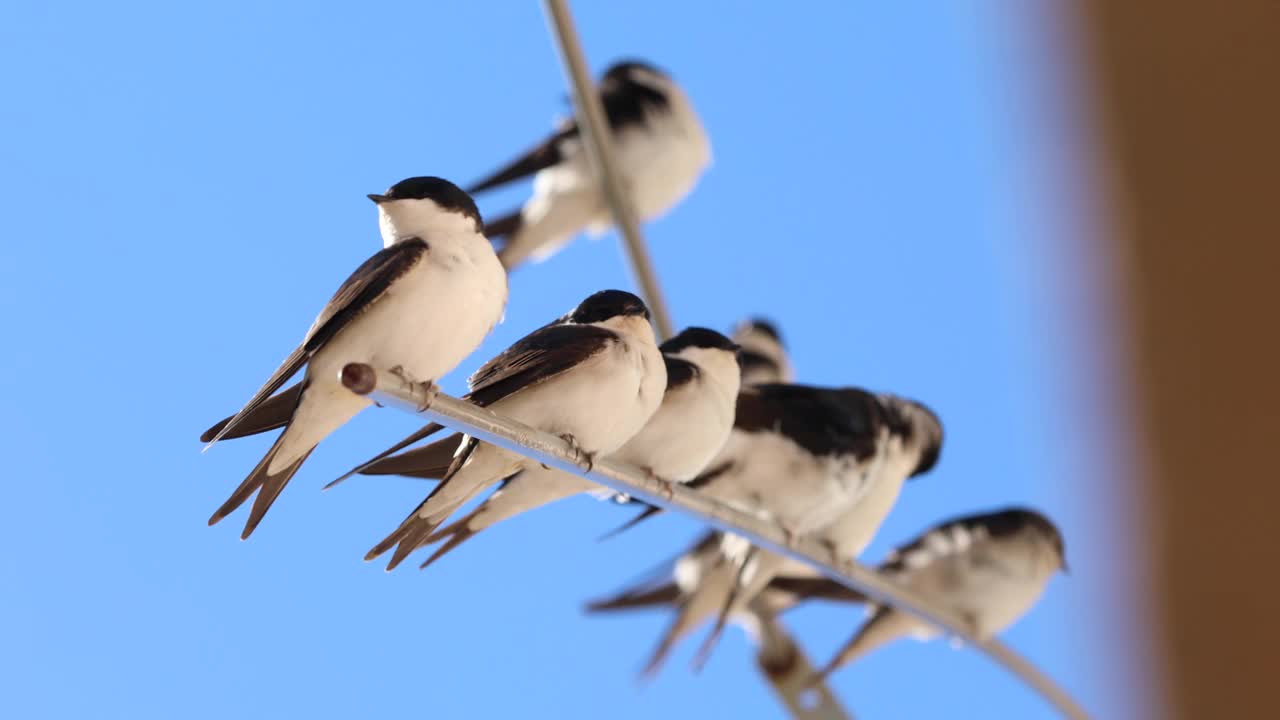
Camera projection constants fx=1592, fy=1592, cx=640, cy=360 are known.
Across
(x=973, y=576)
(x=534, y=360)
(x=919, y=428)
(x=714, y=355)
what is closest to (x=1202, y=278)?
(x=714, y=355)

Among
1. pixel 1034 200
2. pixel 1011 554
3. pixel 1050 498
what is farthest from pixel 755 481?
pixel 1050 498

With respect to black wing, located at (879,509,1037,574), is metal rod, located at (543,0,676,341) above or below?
above

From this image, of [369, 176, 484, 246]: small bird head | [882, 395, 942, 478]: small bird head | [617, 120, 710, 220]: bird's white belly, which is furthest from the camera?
[617, 120, 710, 220]: bird's white belly

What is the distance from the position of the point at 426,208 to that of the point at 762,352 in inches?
58.7

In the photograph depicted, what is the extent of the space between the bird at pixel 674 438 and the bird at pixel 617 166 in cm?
110

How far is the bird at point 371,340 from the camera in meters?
1.16

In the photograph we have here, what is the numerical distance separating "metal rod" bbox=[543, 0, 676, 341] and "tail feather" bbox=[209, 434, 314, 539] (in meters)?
1.07

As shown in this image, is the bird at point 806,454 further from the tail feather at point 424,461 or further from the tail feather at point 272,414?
the tail feather at point 272,414

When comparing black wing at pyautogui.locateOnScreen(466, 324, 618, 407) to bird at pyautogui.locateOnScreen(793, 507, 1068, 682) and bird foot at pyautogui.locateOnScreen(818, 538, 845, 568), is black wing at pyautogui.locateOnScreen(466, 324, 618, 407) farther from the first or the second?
bird at pyautogui.locateOnScreen(793, 507, 1068, 682)

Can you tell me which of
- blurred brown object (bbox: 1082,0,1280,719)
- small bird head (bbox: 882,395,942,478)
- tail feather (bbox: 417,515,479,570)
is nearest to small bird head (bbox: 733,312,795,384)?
small bird head (bbox: 882,395,942,478)

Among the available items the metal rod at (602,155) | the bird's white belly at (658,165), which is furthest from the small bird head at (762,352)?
the bird's white belly at (658,165)

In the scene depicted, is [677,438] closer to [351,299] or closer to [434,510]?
[434,510]

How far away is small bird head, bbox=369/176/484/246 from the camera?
48.5 inches

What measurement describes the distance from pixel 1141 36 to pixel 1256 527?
0.67m
